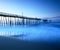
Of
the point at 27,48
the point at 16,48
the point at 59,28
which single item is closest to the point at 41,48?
the point at 27,48

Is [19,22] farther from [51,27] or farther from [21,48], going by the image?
[21,48]

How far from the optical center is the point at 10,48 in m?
3.01

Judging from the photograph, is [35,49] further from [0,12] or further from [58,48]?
[0,12]

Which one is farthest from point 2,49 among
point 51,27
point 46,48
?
point 51,27

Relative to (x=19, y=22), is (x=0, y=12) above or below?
above

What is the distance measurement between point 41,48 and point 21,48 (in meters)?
0.54

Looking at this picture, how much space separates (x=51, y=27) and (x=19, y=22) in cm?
339

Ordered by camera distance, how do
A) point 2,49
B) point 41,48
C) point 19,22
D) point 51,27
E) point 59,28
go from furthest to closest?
point 19,22
point 51,27
point 59,28
point 41,48
point 2,49

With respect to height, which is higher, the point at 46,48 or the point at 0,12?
the point at 0,12

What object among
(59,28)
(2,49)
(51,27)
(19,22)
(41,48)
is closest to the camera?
(2,49)

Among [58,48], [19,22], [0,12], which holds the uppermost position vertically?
[0,12]

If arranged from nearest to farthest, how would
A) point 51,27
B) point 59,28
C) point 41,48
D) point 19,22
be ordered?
point 41,48 → point 59,28 → point 51,27 → point 19,22

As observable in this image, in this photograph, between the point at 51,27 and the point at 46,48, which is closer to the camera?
the point at 46,48

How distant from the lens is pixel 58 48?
321 centimetres
